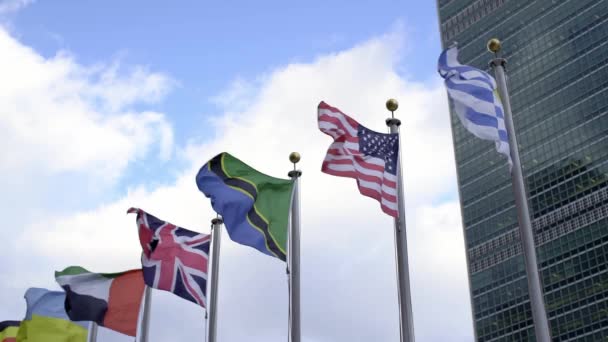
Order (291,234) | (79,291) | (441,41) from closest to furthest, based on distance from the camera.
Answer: (291,234) < (79,291) < (441,41)

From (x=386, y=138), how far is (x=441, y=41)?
146 meters

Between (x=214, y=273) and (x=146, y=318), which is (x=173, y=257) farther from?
(x=146, y=318)

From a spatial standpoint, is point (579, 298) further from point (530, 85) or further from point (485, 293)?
point (530, 85)

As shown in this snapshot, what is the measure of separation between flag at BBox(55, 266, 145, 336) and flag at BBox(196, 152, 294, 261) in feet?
24.0

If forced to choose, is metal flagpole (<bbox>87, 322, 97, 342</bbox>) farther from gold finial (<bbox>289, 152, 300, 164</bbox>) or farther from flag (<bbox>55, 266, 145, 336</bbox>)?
gold finial (<bbox>289, 152, 300, 164</bbox>)

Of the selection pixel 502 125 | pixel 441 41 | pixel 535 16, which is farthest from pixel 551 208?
pixel 502 125

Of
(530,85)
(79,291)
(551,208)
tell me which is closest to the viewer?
(79,291)

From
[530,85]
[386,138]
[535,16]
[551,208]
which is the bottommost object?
[386,138]

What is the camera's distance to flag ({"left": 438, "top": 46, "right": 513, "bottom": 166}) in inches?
995

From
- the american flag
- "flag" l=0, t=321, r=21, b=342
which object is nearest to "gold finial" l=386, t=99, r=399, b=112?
the american flag

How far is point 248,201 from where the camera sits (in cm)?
2967

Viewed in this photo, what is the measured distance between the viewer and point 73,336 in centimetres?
4019

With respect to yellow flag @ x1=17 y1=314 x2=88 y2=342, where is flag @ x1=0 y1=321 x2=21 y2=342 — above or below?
above

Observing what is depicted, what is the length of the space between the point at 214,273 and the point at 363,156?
8.84m
